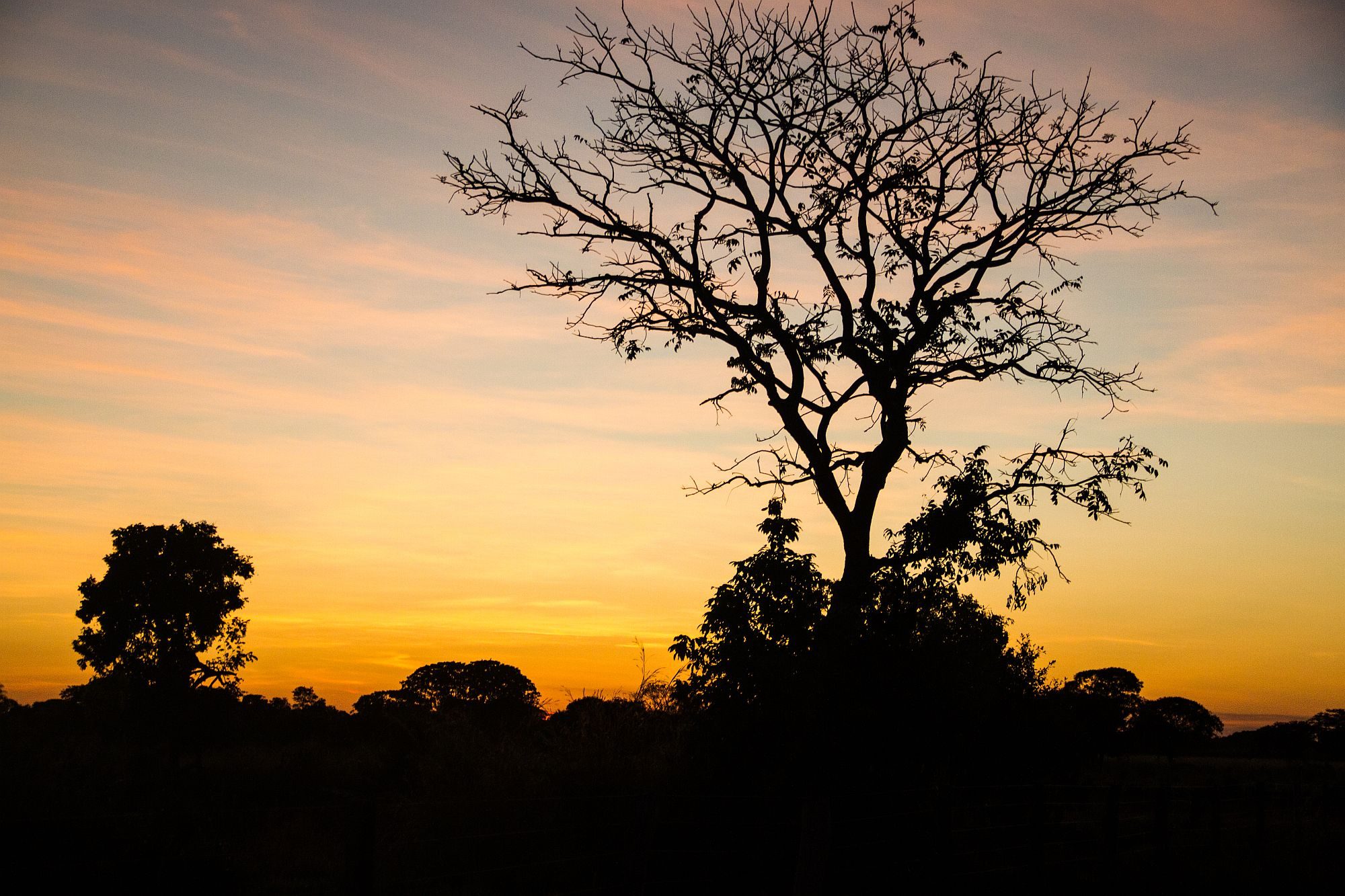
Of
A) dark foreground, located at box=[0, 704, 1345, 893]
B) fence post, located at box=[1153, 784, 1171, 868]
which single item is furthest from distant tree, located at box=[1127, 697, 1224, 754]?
fence post, located at box=[1153, 784, 1171, 868]

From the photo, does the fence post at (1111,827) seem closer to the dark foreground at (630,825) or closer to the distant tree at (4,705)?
the dark foreground at (630,825)

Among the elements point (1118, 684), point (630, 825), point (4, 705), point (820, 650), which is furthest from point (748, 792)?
point (1118, 684)

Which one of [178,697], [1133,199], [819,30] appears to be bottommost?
[178,697]

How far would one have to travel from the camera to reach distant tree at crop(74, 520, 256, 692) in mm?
40938

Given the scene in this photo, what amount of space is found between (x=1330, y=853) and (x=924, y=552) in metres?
10.7

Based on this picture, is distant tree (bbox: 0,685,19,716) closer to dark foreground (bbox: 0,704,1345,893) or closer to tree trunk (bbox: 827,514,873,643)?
dark foreground (bbox: 0,704,1345,893)

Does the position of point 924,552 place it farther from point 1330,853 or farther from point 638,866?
point 1330,853

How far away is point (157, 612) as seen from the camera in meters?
41.1

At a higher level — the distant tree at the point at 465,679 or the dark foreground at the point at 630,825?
the distant tree at the point at 465,679

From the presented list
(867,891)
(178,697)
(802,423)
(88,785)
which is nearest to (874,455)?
(802,423)

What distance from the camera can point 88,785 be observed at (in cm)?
1878

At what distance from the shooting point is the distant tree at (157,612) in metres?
40.9

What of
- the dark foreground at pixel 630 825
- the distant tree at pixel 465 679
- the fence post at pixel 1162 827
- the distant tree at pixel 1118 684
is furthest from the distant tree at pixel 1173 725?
the fence post at pixel 1162 827

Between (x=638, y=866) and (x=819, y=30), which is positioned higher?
(x=819, y=30)
